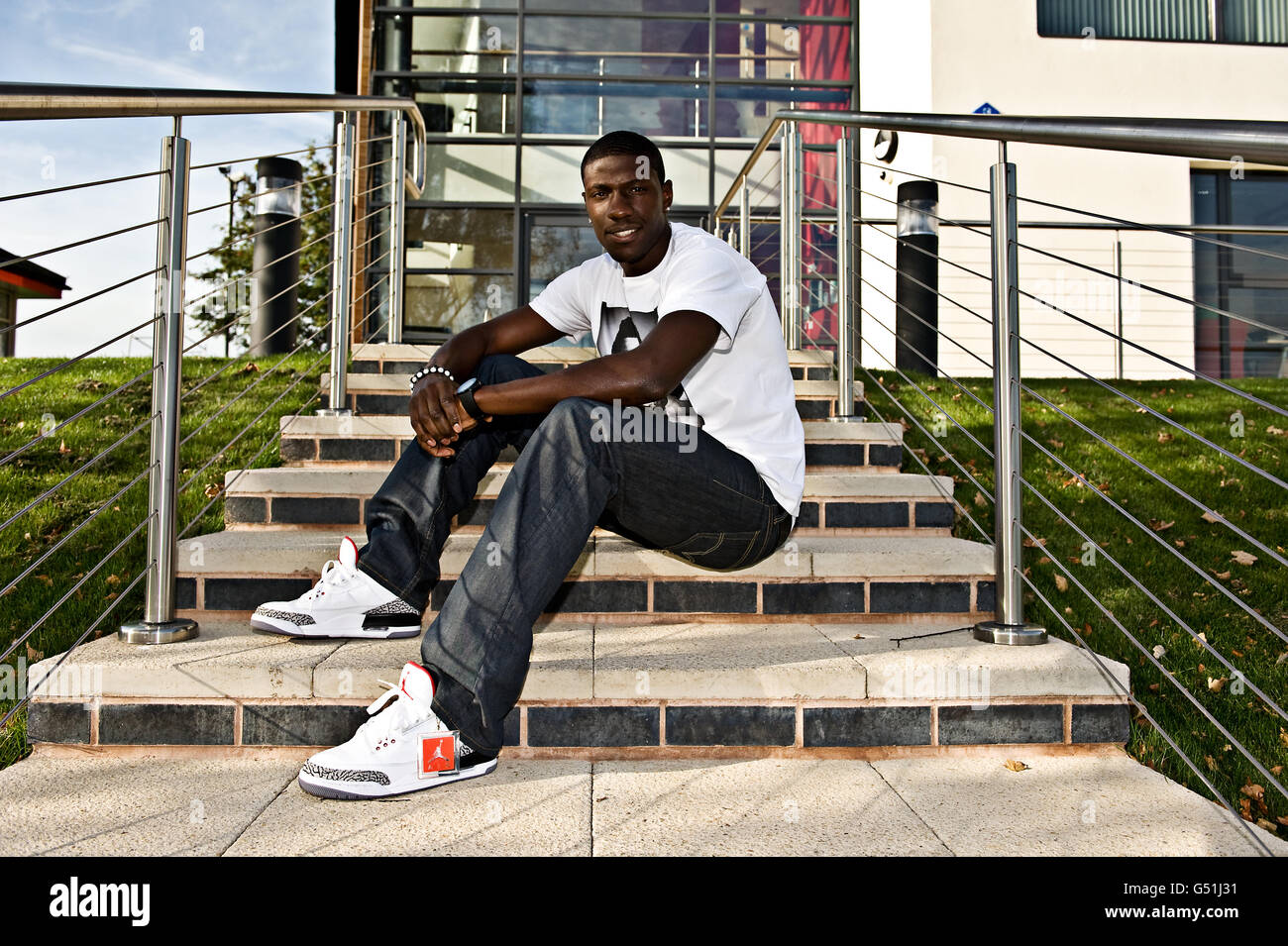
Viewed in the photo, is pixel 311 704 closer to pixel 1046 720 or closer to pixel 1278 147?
pixel 1046 720

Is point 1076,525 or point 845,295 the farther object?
point 845,295

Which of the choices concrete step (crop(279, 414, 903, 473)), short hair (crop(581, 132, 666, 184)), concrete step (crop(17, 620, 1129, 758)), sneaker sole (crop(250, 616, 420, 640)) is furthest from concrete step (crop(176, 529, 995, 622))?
short hair (crop(581, 132, 666, 184))

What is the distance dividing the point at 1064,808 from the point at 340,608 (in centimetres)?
165

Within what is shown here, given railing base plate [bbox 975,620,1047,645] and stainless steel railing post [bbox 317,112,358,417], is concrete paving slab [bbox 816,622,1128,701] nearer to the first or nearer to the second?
railing base plate [bbox 975,620,1047,645]

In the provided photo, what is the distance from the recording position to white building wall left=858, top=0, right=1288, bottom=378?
823cm

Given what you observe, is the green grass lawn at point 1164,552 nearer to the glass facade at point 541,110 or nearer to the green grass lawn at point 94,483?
the green grass lawn at point 94,483

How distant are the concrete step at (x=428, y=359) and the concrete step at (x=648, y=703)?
2214 millimetres

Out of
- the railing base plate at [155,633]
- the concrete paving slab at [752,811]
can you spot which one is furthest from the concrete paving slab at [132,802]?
the concrete paving slab at [752,811]

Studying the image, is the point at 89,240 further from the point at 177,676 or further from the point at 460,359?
the point at 177,676

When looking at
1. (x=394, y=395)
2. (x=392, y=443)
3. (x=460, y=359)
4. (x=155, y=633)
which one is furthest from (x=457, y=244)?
(x=155, y=633)

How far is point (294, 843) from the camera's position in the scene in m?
1.50

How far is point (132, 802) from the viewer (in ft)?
5.45

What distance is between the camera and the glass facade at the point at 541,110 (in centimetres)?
882
